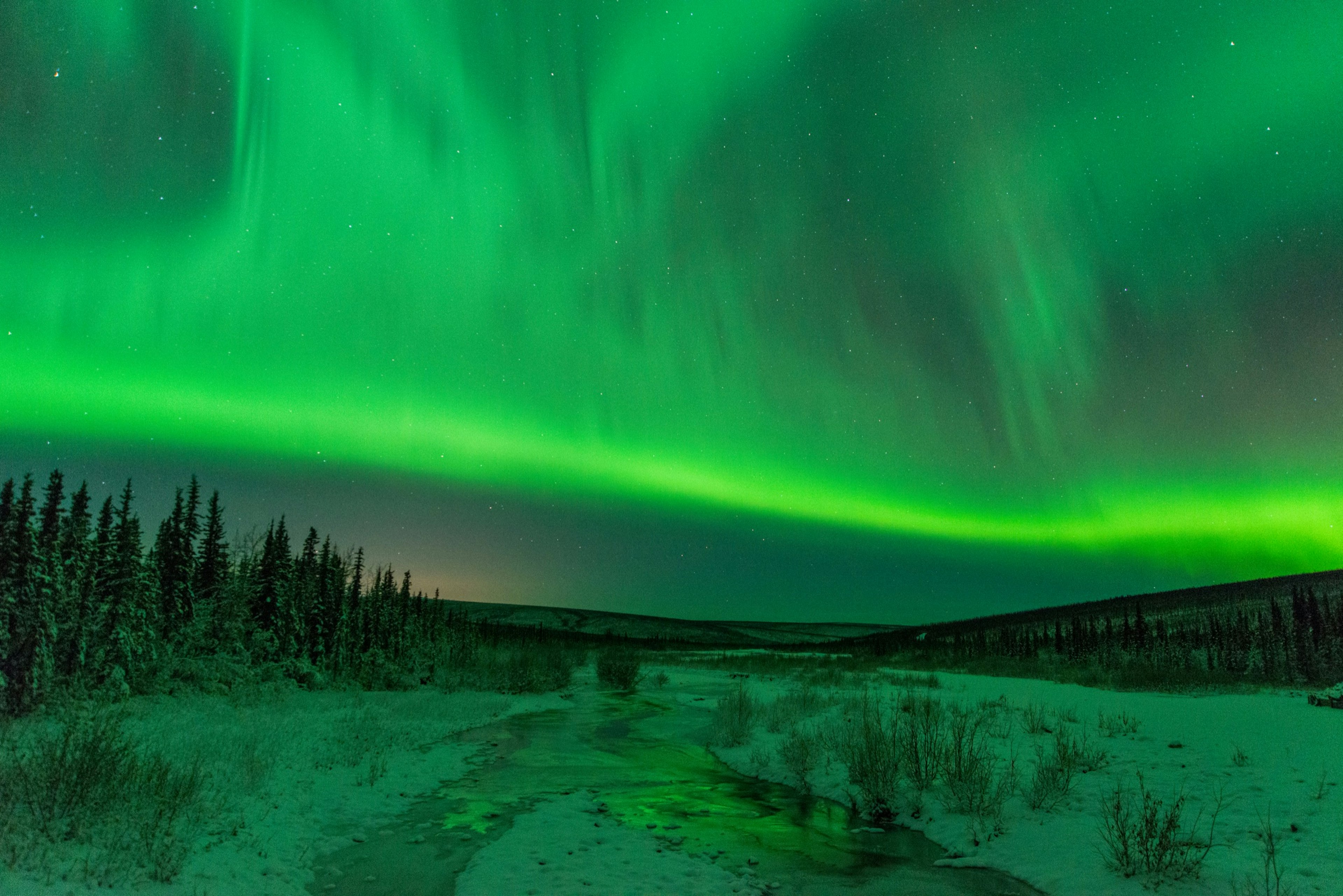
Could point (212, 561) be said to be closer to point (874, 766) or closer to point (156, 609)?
point (156, 609)

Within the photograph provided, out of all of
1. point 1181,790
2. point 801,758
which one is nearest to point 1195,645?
point 801,758

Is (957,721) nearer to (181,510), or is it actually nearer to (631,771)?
(631,771)

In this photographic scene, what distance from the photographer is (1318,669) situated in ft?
152

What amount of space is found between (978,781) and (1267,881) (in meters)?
5.26

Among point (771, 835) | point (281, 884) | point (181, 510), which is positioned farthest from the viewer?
point (181, 510)

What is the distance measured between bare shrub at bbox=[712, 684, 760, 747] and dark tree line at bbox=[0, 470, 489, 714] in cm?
1731

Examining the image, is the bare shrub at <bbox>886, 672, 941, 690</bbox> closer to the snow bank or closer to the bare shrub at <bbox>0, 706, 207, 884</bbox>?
the snow bank

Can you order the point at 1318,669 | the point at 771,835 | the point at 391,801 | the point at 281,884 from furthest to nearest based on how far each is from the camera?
the point at 1318,669
the point at 391,801
the point at 771,835
the point at 281,884

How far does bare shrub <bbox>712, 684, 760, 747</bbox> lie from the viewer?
2120 centimetres

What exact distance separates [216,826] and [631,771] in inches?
386

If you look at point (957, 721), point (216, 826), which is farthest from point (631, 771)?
point (216, 826)

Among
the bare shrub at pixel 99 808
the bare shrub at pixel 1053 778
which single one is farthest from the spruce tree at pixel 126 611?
the bare shrub at pixel 1053 778

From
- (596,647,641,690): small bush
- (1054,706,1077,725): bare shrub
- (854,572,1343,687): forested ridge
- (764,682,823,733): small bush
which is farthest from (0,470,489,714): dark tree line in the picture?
(854,572,1343,687): forested ridge

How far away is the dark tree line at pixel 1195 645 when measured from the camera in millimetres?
46406
